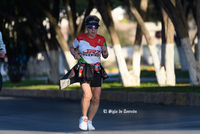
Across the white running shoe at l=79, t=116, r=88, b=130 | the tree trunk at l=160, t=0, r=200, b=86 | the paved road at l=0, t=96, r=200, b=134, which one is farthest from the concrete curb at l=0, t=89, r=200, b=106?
the white running shoe at l=79, t=116, r=88, b=130

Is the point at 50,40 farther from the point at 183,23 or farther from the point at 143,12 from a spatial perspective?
the point at 183,23

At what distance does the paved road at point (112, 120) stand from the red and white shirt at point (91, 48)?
1.13 metres

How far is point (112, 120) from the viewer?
9.09 m

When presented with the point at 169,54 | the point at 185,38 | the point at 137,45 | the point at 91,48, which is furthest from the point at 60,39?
the point at 91,48

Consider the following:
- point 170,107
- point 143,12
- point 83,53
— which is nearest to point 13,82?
point 143,12

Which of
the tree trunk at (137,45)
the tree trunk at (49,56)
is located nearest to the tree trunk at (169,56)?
the tree trunk at (137,45)

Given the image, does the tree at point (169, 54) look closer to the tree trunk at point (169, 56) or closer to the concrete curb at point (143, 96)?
the tree trunk at point (169, 56)

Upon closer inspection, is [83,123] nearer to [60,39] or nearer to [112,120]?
[112,120]

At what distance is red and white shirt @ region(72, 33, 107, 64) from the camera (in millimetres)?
7809

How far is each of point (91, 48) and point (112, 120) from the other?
1852 mm

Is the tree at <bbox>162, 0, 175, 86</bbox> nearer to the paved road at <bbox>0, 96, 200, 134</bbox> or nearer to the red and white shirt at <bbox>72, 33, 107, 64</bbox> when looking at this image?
the paved road at <bbox>0, 96, 200, 134</bbox>

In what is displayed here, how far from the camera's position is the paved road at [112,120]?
755 centimetres

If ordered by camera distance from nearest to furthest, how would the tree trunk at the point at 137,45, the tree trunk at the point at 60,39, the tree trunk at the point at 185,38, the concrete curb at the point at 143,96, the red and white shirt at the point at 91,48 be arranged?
the red and white shirt at the point at 91,48
the concrete curb at the point at 143,96
the tree trunk at the point at 185,38
the tree trunk at the point at 137,45
the tree trunk at the point at 60,39

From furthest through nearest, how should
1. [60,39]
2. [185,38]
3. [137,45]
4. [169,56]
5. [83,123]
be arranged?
[60,39] → [137,45] → [169,56] → [185,38] → [83,123]
